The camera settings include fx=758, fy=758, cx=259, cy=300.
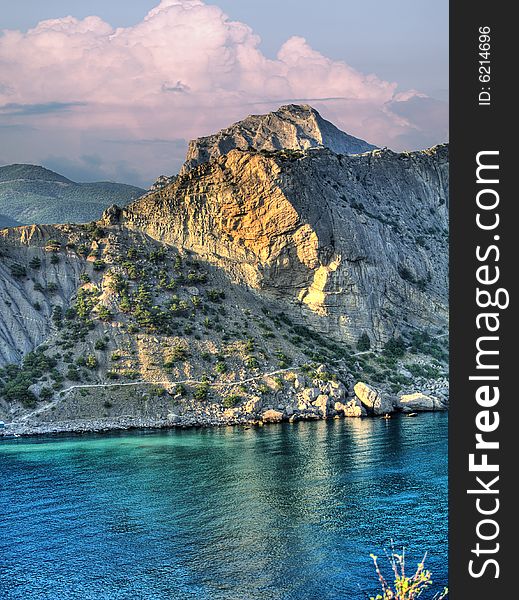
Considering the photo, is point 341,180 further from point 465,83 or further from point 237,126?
point 465,83

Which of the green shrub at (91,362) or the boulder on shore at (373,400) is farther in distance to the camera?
the green shrub at (91,362)

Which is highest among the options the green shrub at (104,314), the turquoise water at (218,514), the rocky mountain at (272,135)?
the rocky mountain at (272,135)

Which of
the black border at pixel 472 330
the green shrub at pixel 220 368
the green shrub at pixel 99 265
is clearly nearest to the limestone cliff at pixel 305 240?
the green shrub at pixel 99 265

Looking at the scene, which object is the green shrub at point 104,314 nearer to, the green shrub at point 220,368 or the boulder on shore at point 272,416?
the green shrub at point 220,368

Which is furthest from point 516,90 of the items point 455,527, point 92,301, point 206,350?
point 92,301

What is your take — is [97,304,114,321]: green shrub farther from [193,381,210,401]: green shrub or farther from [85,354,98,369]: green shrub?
[193,381,210,401]: green shrub

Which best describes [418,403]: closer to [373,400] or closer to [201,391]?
[373,400]

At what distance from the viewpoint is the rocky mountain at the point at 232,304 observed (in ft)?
270

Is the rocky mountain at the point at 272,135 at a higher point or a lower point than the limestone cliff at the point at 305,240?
higher

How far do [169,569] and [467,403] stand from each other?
91.4 ft

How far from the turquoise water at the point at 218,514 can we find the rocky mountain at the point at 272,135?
8758cm

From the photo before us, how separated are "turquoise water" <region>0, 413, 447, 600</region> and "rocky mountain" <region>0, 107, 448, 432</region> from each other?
12.5m

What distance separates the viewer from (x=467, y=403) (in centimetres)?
1091

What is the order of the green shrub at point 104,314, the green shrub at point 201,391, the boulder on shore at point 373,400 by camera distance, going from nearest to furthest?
1. the green shrub at point 201,391
2. the boulder on shore at point 373,400
3. the green shrub at point 104,314
